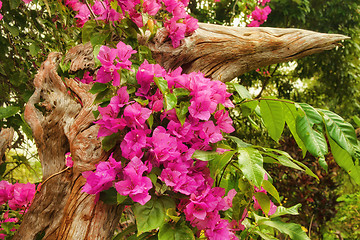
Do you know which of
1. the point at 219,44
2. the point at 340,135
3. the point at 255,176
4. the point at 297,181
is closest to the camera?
the point at 255,176

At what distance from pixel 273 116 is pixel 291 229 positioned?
0.56 metres

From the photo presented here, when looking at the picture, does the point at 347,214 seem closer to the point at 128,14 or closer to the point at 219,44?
the point at 219,44

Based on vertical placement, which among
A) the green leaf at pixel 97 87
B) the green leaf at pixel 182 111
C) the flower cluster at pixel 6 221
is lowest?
the flower cluster at pixel 6 221

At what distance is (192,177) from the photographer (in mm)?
1114

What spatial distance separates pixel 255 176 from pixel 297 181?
10.4 feet

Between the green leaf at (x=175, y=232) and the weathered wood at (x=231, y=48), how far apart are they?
80 centimetres

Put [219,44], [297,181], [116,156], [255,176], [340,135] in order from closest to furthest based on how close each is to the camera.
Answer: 1. [255,176]
2. [340,135]
3. [116,156]
4. [219,44]
5. [297,181]

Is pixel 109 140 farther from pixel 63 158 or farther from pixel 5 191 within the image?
pixel 5 191

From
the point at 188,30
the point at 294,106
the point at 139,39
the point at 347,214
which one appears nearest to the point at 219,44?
the point at 188,30

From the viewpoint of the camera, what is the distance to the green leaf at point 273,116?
1238 mm

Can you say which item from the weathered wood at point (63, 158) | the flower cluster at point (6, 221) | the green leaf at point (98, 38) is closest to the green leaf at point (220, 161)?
the weathered wood at point (63, 158)

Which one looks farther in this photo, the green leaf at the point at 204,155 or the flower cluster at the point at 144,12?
the flower cluster at the point at 144,12

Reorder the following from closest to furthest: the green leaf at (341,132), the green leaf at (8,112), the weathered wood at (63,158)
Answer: the green leaf at (341,132) → the weathered wood at (63,158) → the green leaf at (8,112)

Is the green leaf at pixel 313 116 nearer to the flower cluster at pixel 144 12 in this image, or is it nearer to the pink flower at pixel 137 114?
the pink flower at pixel 137 114
